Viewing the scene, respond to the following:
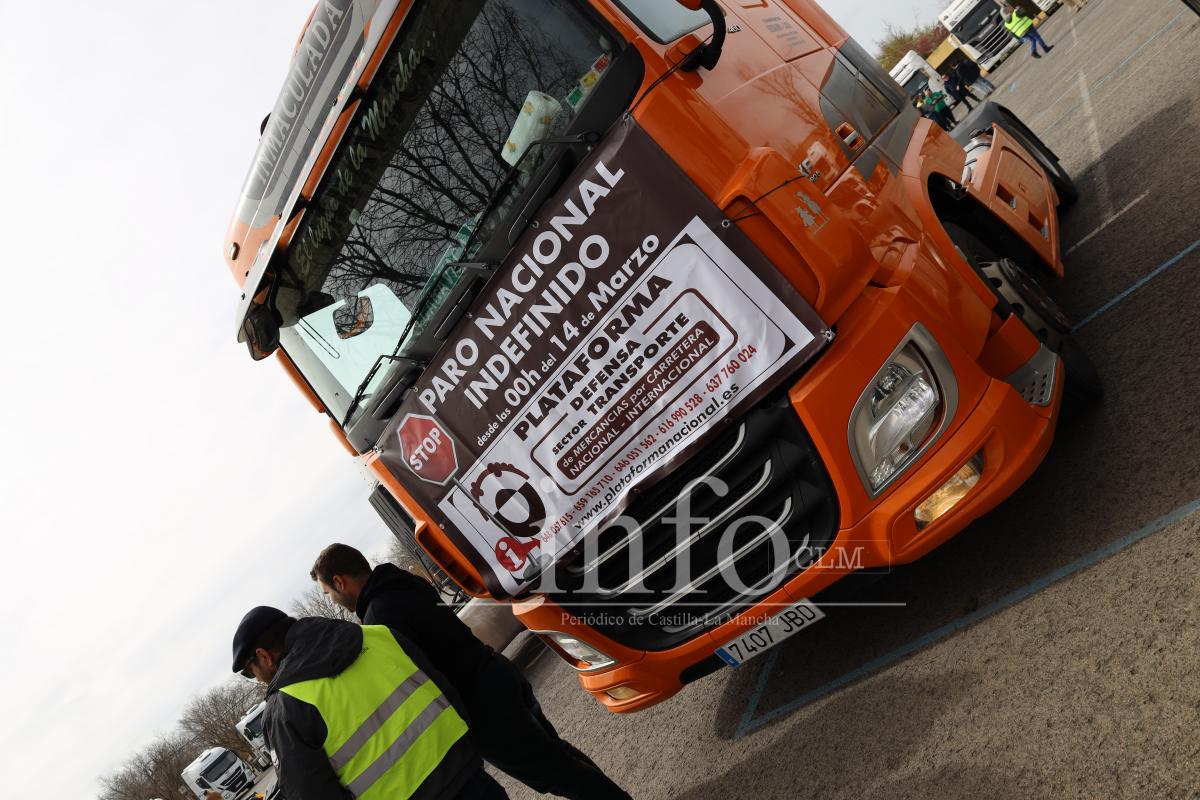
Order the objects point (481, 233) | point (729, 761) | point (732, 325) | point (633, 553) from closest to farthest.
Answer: point (732, 325)
point (481, 233)
point (633, 553)
point (729, 761)

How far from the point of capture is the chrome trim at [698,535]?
10.9 ft

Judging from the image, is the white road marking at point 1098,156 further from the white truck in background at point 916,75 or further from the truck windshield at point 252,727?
the truck windshield at point 252,727

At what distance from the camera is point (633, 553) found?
3592mm

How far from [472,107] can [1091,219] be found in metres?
5.40

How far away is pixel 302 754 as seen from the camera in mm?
2994

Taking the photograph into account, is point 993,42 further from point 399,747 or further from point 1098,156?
point 399,747

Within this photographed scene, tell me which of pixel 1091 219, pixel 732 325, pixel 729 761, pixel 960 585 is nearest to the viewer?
pixel 732 325

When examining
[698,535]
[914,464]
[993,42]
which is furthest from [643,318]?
[993,42]

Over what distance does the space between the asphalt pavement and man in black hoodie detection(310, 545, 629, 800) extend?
848 mm

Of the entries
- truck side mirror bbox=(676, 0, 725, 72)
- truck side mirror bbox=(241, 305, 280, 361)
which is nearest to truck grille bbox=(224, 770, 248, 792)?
truck side mirror bbox=(241, 305, 280, 361)

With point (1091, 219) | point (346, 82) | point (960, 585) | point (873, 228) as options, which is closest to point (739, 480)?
point (873, 228)

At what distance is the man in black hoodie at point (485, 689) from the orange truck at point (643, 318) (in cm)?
24

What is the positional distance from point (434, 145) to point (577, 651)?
2381 millimetres

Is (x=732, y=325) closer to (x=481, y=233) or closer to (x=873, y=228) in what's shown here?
(x=873, y=228)
